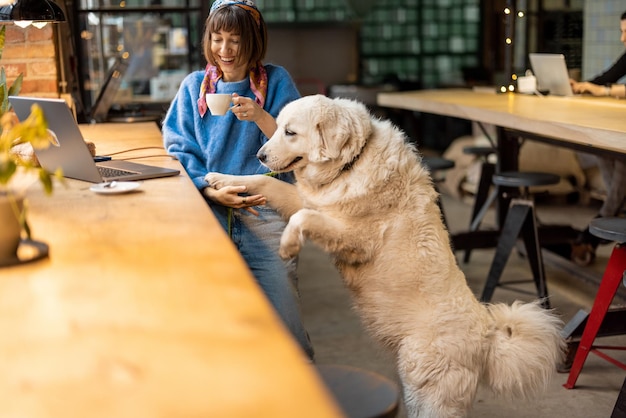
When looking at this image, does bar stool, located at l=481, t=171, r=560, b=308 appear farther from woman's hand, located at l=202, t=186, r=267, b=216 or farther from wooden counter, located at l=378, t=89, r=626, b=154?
woman's hand, located at l=202, t=186, r=267, b=216

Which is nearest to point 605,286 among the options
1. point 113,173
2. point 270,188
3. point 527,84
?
point 270,188

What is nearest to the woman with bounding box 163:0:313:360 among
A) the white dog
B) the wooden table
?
the white dog

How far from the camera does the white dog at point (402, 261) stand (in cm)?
226

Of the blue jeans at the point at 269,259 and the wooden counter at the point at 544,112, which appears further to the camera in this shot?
the wooden counter at the point at 544,112

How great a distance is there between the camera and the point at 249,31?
251 cm

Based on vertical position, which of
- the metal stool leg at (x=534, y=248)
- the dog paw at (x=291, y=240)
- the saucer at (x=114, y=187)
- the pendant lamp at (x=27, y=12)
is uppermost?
the pendant lamp at (x=27, y=12)

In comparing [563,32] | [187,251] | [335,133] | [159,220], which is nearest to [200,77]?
[335,133]

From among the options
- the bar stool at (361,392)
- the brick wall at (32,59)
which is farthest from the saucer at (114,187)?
the brick wall at (32,59)

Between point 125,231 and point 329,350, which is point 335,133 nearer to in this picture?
point 125,231

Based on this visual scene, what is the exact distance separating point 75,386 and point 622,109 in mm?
3441

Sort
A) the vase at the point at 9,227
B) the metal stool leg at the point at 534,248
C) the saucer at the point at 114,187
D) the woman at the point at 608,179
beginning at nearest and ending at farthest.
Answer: the vase at the point at 9,227
the saucer at the point at 114,187
the metal stool leg at the point at 534,248
the woman at the point at 608,179

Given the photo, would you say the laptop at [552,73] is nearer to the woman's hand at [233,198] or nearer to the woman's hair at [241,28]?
the woman's hair at [241,28]

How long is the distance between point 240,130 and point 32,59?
149 centimetres

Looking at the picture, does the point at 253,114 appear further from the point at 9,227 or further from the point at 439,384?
the point at 9,227
